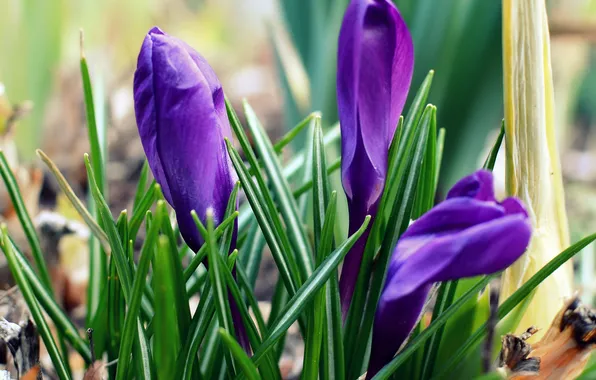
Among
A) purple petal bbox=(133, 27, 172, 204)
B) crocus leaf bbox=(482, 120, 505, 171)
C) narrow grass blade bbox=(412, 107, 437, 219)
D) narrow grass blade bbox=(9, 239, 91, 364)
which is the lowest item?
narrow grass blade bbox=(9, 239, 91, 364)

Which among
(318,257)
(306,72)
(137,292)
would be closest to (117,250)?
(137,292)

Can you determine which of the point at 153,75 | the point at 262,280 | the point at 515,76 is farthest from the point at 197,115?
the point at 262,280

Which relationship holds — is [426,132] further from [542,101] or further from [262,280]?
[262,280]

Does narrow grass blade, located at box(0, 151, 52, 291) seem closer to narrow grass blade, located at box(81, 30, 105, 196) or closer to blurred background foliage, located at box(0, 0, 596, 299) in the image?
narrow grass blade, located at box(81, 30, 105, 196)

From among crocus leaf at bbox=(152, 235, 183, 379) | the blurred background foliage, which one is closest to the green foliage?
crocus leaf at bbox=(152, 235, 183, 379)

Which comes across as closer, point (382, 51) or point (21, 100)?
point (382, 51)

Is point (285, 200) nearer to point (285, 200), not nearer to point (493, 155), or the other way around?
point (285, 200)

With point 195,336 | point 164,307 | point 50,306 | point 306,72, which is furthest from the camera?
point 306,72
